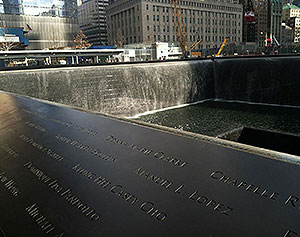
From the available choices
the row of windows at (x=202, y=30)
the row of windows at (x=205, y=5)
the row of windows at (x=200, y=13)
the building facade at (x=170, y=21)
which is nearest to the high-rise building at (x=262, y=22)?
the row of windows at (x=205, y=5)

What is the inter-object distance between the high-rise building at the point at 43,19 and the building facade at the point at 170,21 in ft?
77.9

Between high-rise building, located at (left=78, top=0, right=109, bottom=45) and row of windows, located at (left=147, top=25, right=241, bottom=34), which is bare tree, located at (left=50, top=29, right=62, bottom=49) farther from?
high-rise building, located at (left=78, top=0, right=109, bottom=45)

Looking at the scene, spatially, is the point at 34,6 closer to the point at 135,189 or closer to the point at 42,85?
the point at 42,85

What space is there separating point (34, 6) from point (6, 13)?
22.2 feet

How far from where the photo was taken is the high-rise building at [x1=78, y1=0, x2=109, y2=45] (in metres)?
113

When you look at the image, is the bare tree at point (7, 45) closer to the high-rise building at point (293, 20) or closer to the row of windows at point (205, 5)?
the row of windows at point (205, 5)

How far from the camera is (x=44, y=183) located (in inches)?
71.7

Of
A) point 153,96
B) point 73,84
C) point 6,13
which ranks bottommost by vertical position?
point 153,96

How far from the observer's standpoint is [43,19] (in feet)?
209

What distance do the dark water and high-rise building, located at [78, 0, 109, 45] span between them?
4121 inches

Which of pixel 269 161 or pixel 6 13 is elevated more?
pixel 6 13

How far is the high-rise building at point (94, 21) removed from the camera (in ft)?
372

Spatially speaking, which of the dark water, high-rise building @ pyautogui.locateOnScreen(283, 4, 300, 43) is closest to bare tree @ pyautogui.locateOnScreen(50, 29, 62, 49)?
the dark water

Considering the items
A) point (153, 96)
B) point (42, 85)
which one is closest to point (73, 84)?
point (42, 85)
